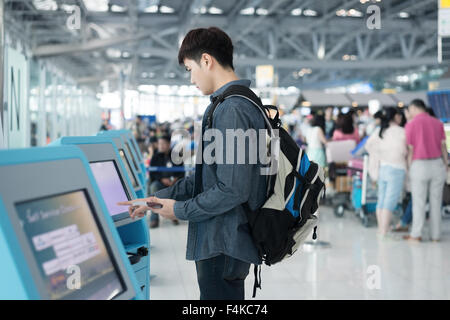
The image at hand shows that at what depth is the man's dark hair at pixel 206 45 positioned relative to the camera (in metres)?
2.08

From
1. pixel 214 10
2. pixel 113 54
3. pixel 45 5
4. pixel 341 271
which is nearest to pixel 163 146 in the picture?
pixel 341 271

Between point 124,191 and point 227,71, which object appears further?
point 124,191

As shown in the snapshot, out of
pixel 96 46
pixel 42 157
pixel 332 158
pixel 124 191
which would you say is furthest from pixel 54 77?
pixel 42 157

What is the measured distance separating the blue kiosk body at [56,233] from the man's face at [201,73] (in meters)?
0.78

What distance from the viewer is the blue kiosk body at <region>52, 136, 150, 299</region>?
7.90ft

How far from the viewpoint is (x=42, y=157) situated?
51.2 inches

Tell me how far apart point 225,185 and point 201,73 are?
462 millimetres

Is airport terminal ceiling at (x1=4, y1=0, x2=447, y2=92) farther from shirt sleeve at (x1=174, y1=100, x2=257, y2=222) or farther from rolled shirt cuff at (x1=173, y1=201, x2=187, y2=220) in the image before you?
rolled shirt cuff at (x1=173, y1=201, x2=187, y2=220)

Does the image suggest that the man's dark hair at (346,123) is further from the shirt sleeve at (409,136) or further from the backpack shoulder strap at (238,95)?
the backpack shoulder strap at (238,95)

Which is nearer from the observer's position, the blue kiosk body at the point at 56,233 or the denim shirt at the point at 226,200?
the blue kiosk body at the point at 56,233

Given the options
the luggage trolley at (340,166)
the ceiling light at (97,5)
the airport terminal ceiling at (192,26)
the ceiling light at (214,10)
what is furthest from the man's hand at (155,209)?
the ceiling light at (214,10)

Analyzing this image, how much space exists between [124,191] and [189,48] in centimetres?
86

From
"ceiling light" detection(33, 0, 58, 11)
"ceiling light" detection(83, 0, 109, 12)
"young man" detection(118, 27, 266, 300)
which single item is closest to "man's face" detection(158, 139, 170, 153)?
"ceiling light" detection(33, 0, 58, 11)
